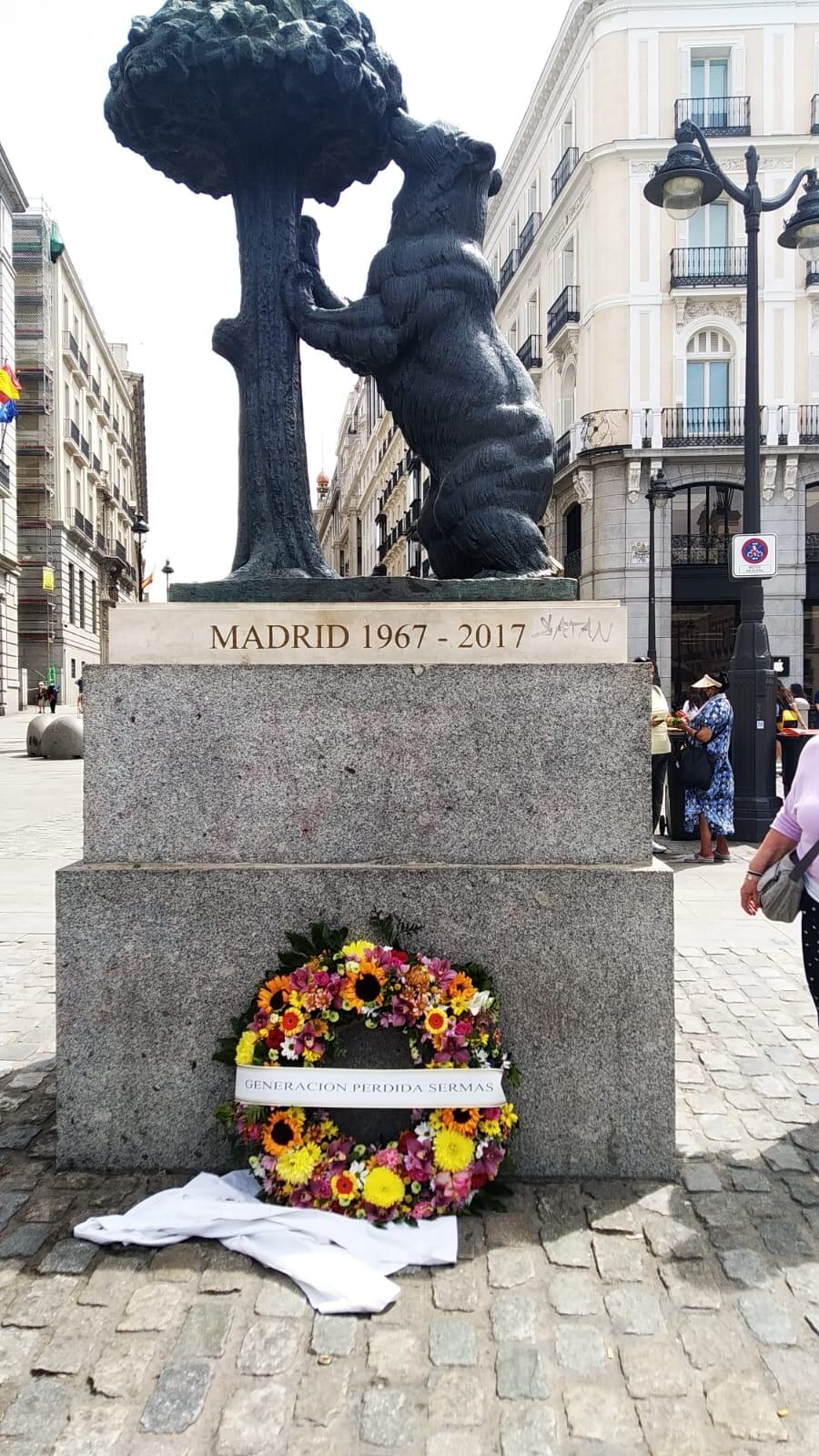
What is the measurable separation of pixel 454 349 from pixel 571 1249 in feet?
10.7

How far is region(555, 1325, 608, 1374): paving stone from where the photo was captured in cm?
245

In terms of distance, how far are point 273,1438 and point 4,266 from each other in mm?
46560

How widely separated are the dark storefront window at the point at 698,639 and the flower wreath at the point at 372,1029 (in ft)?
96.4

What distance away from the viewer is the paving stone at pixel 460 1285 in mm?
2697

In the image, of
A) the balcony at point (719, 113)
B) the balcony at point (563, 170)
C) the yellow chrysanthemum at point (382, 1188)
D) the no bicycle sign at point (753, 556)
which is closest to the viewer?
the yellow chrysanthemum at point (382, 1188)

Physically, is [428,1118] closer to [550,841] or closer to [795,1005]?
[550,841]

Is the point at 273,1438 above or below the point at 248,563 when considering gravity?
below

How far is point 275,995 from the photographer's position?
128 inches

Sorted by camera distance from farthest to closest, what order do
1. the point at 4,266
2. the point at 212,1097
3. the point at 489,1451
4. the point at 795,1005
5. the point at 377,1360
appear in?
the point at 4,266, the point at 795,1005, the point at 212,1097, the point at 377,1360, the point at 489,1451

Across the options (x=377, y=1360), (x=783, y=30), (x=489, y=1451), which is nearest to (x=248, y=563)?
(x=377, y=1360)

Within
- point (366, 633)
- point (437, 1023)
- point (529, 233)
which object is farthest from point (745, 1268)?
point (529, 233)

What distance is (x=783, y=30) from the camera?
3008 cm

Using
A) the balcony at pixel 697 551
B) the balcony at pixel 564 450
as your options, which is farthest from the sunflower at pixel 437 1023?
the balcony at pixel 564 450

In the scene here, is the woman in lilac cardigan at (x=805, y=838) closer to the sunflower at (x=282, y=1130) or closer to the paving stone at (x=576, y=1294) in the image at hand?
the paving stone at (x=576, y=1294)
